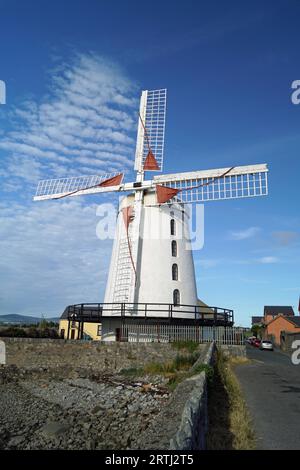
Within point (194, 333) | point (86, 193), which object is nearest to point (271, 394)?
point (194, 333)

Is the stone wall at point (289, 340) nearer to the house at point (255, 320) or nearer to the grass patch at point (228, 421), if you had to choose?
the grass patch at point (228, 421)

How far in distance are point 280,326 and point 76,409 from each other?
54.3m

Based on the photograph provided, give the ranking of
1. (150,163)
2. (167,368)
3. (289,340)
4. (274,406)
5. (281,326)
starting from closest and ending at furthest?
(274,406) < (167,368) < (150,163) < (289,340) < (281,326)

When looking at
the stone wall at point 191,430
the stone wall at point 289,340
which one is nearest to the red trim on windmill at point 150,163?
the stone wall at point 191,430

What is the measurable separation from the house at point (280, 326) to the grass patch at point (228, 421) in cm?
4956

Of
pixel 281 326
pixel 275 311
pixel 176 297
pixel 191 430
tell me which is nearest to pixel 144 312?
pixel 176 297

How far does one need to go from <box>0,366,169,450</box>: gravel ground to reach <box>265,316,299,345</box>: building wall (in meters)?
45.9

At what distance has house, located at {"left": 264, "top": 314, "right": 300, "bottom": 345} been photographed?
192ft

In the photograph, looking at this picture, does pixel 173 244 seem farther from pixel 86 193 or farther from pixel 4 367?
pixel 4 367

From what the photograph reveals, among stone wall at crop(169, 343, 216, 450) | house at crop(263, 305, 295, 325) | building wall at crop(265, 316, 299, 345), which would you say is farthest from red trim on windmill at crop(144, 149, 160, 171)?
house at crop(263, 305, 295, 325)

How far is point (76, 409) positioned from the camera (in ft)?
46.0

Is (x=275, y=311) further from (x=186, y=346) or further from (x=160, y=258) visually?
(x=186, y=346)

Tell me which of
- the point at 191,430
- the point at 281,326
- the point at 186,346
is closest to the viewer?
the point at 191,430
